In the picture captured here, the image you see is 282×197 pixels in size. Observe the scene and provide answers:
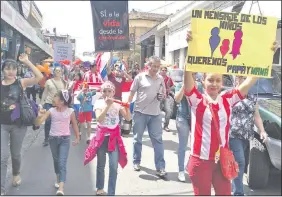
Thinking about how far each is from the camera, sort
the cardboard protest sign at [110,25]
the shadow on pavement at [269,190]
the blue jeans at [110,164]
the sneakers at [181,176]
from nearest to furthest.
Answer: the blue jeans at [110,164]
the shadow on pavement at [269,190]
the sneakers at [181,176]
the cardboard protest sign at [110,25]

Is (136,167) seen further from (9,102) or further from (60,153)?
(9,102)

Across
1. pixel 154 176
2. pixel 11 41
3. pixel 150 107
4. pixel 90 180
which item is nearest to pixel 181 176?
pixel 154 176

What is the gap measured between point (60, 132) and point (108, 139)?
706mm

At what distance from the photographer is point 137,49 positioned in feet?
150

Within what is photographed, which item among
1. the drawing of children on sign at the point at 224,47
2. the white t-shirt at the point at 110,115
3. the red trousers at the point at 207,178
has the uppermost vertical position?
the drawing of children on sign at the point at 224,47

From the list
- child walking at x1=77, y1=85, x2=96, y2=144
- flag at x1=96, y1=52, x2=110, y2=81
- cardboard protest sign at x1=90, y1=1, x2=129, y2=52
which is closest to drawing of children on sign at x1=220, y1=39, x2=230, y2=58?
cardboard protest sign at x1=90, y1=1, x2=129, y2=52

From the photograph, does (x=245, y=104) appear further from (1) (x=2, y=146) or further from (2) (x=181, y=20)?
(2) (x=181, y=20)

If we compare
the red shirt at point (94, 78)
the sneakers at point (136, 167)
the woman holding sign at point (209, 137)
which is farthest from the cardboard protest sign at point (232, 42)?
the red shirt at point (94, 78)

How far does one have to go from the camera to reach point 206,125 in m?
3.15

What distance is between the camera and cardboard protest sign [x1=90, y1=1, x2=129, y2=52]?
22.2 ft

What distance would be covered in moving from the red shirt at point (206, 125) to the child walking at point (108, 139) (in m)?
1.38

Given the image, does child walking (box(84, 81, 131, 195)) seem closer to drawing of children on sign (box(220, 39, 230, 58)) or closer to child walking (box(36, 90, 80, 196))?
child walking (box(36, 90, 80, 196))

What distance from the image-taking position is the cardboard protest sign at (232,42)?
3156 mm

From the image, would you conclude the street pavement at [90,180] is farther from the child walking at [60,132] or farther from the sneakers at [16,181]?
the child walking at [60,132]
